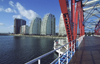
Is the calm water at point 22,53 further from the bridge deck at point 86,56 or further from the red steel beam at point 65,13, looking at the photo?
the red steel beam at point 65,13

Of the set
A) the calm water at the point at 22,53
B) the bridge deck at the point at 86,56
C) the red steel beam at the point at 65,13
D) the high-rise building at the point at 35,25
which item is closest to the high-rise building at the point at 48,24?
the high-rise building at the point at 35,25

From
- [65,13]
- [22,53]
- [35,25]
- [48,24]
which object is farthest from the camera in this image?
[35,25]

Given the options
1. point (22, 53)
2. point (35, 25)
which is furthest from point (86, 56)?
point (35, 25)

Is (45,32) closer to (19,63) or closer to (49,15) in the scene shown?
(49,15)

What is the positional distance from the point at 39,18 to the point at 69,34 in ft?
468

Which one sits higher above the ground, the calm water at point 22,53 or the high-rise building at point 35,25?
the high-rise building at point 35,25

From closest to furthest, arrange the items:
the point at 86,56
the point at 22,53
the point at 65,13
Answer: the point at 86,56, the point at 65,13, the point at 22,53

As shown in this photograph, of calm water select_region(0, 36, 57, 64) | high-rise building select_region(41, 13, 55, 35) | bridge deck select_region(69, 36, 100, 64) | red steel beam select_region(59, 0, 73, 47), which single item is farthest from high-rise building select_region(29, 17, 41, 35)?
bridge deck select_region(69, 36, 100, 64)

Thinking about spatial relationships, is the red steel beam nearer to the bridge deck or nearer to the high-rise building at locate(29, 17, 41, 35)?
the bridge deck

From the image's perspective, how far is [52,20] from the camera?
118250 mm

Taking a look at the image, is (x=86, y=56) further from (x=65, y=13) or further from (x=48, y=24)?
(x=48, y=24)

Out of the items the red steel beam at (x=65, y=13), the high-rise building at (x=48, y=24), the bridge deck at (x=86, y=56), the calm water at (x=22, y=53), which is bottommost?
the calm water at (x=22, y=53)

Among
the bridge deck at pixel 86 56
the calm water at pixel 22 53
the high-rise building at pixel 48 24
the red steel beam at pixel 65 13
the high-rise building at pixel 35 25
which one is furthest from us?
the high-rise building at pixel 35 25

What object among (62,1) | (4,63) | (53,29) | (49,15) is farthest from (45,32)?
(62,1)
